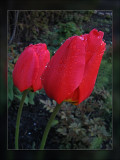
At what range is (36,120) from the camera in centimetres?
72

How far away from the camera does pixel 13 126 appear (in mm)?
697

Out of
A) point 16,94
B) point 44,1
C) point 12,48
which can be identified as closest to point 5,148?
point 16,94

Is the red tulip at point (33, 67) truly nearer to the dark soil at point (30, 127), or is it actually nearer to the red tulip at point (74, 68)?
the red tulip at point (74, 68)

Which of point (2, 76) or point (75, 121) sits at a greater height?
point (2, 76)

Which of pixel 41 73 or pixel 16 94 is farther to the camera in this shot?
pixel 16 94

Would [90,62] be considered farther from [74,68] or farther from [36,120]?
[36,120]

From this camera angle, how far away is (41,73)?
0.46m

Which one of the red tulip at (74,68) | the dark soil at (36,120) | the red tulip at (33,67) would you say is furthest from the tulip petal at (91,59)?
the dark soil at (36,120)

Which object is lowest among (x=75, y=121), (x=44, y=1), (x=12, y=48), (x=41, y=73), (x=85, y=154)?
(x=85, y=154)

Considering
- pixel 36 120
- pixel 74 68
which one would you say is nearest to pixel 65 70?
pixel 74 68

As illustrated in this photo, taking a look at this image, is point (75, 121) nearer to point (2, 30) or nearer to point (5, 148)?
point (5, 148)

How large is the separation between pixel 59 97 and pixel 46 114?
11.2 inches

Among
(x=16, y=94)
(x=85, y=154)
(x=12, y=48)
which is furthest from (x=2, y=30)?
(x=85, y=154)

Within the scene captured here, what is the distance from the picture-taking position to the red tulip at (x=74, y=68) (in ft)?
Result: 1.29
